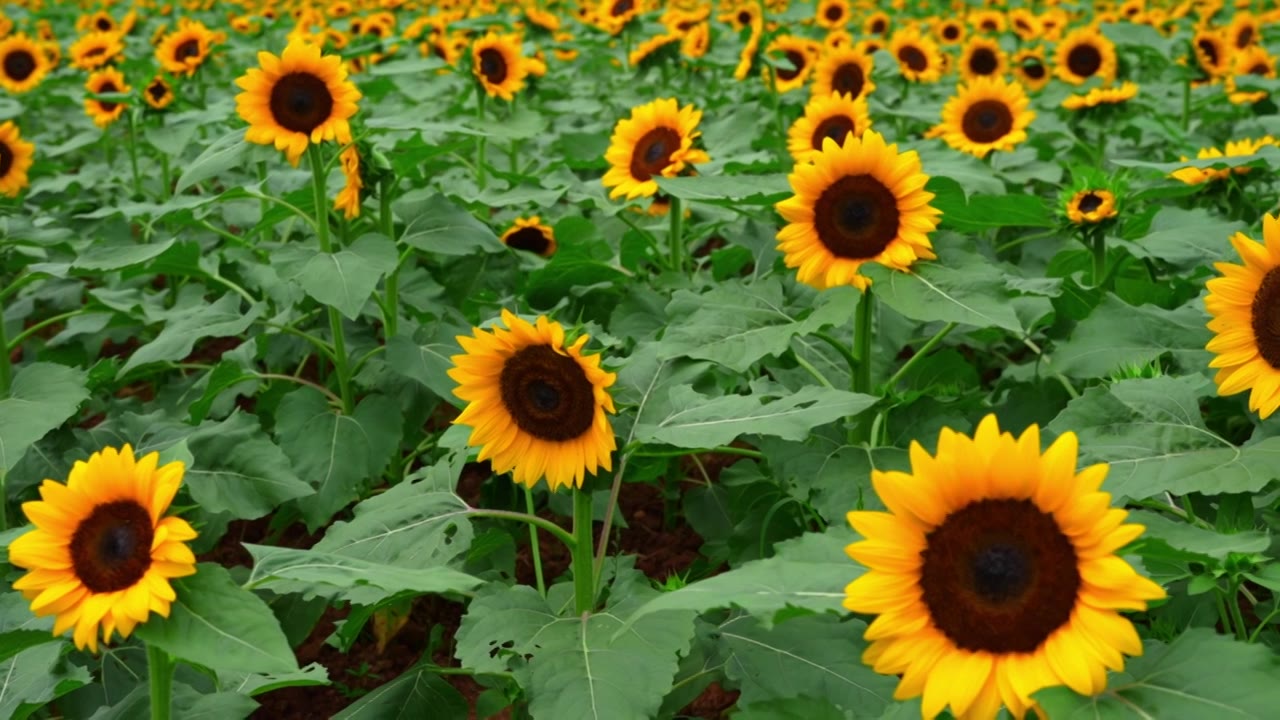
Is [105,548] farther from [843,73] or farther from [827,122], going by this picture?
[843,73]

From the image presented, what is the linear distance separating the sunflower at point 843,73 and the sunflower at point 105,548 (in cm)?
397

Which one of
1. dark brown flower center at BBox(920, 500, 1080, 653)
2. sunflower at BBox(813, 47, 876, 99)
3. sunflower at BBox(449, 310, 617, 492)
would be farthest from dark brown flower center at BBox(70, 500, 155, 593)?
sunflower at BBox(813, 47, 876, 99)

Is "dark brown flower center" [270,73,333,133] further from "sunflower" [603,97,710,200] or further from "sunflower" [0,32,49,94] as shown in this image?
"sunflower" [0,32,49,94]

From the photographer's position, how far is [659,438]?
2.14 meters

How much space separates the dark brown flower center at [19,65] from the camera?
21.4 ft

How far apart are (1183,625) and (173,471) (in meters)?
1.91

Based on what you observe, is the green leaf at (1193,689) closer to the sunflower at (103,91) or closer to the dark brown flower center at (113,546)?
the dark brown flower center at (113,546)

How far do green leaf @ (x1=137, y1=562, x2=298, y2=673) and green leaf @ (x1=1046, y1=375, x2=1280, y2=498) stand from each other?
1.40m

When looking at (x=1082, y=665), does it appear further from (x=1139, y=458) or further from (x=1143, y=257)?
(x=1143, y=257)

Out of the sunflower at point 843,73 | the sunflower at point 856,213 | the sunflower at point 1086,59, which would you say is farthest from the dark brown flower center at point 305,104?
the sunflower at point 1086,59

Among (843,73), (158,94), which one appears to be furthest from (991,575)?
(158,94)

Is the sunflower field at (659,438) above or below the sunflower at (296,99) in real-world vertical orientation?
below

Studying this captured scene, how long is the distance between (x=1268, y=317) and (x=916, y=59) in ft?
14.3

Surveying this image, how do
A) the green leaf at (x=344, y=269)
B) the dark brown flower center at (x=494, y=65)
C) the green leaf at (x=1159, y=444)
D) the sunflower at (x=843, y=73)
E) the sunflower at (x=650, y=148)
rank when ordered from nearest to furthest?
the green leaf at (x=1159, y=444), the green leaf at (x=344, y=269), the sunflower at (x=650, y=148), the dark brown flower center at (x=494, y=65), the sunflower at (x=843, y=73)
